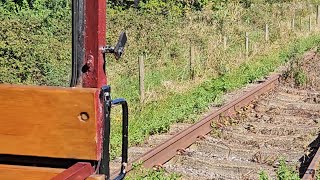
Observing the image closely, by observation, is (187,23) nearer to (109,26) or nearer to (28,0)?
(109,26)

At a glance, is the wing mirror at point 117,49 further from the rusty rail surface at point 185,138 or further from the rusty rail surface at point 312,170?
the rusty rail surface at point 312,170

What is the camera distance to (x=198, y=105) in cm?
1089

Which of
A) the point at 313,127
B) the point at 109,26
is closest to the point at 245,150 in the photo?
the point at 313,127

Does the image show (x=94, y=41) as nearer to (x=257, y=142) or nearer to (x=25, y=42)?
(x=257, y=142)

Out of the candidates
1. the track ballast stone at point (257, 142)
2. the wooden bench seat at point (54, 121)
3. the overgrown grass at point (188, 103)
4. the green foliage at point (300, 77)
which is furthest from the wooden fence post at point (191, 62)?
the wooden bench seat at point (54, 121)

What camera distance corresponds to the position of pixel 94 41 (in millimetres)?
2502

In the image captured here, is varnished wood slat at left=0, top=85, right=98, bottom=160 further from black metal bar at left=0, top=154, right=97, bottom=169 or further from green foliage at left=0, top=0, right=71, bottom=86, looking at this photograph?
green foliage at left=0, top=0, right=71, bottom=86

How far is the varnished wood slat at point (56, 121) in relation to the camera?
2434 millimetres

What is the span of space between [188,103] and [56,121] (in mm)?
8884

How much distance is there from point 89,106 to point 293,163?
5427mm

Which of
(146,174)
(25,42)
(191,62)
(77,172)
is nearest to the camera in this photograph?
(77,172)

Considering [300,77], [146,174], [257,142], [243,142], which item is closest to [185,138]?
[243,142]

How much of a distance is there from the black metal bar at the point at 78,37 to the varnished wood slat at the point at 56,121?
0.39ft

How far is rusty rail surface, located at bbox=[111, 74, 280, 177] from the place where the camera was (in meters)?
7.08
